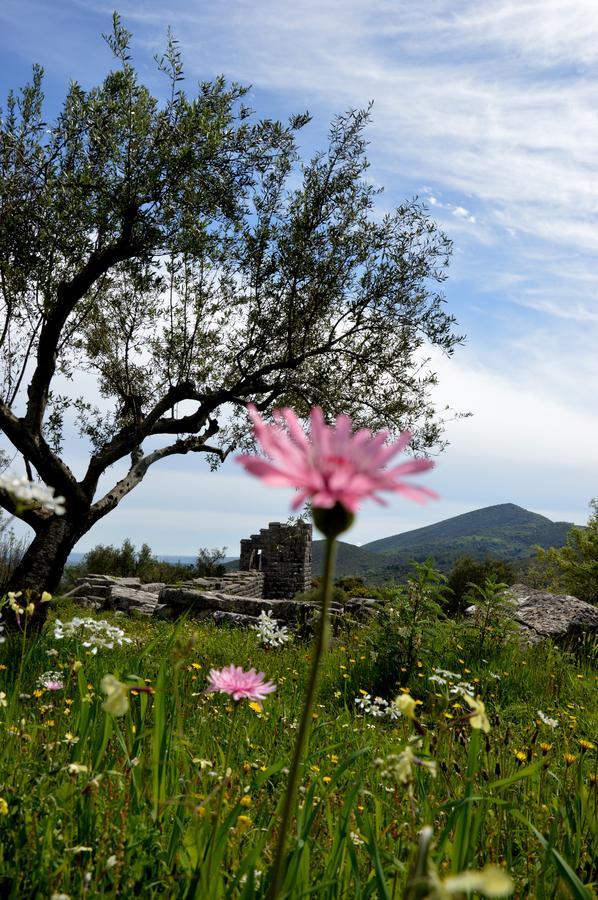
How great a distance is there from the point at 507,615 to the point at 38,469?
7.29 metres

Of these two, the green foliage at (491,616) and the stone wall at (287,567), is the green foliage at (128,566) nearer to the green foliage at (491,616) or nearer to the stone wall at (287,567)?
the stone wall at (287,567)

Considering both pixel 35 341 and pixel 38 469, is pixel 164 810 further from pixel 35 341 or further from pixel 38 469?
pixel 35 341

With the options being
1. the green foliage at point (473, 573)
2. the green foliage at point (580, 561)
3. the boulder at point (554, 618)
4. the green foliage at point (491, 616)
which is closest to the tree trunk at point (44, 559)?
the green foliage at point (491, 616)

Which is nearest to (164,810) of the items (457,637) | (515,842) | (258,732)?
(515,842)

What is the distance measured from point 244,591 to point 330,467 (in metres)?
23.7

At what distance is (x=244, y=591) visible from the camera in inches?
949

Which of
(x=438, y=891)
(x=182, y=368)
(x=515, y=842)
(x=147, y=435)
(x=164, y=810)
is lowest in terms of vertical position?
(x=515, y=842)

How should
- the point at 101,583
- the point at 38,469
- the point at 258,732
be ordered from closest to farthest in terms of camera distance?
the point at 258,732, the point at 38,469, the point at 101,583

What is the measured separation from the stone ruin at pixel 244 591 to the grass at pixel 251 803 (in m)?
4.00

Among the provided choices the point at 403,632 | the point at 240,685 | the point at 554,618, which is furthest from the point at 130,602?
the point at 240,685

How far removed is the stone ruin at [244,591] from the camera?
12.7 m

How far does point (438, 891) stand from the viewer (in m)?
0.77

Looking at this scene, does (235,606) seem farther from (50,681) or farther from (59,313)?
(50,681)

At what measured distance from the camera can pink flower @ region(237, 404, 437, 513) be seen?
0.95 metres
